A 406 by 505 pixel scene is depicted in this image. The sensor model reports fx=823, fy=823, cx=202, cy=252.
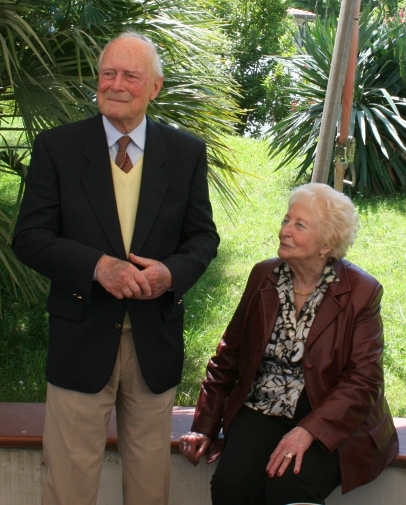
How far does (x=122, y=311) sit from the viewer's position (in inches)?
104

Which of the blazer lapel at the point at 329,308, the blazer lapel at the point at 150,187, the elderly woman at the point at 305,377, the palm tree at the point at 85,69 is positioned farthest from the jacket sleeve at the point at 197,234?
the palm tree at the point at 85,69

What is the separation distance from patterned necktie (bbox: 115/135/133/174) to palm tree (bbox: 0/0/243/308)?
1.39 meters

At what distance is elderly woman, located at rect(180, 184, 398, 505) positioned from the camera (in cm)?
285

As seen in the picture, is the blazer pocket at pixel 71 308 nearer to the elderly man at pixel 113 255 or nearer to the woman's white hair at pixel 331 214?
the elderly man at pixel 113 255

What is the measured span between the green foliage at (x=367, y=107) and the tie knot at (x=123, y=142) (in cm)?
576

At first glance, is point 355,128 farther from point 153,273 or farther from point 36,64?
point 153,273

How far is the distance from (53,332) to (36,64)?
7.38ft

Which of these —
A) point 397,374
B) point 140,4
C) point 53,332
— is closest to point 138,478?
point 53,332

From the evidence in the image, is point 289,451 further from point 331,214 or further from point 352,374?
point 331,214

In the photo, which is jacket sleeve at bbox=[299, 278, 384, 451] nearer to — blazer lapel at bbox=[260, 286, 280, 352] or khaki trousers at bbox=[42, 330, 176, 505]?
blazer lapel at bbox=[260, 286, 280, 352]

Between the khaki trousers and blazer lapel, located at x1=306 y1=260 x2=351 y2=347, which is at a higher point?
blazer lapel, located at x1=306 y1=260 x2=351 y2=347

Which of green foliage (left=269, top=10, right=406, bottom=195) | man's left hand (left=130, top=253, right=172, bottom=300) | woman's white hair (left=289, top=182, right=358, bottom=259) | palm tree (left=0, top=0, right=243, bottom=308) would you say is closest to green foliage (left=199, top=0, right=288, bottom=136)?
green foliage (left=269, top=10, right=406, bottom=195)

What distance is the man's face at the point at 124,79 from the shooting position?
2.57 m

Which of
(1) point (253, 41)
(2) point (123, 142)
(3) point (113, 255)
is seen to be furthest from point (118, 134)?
(1) point (253, 41)
